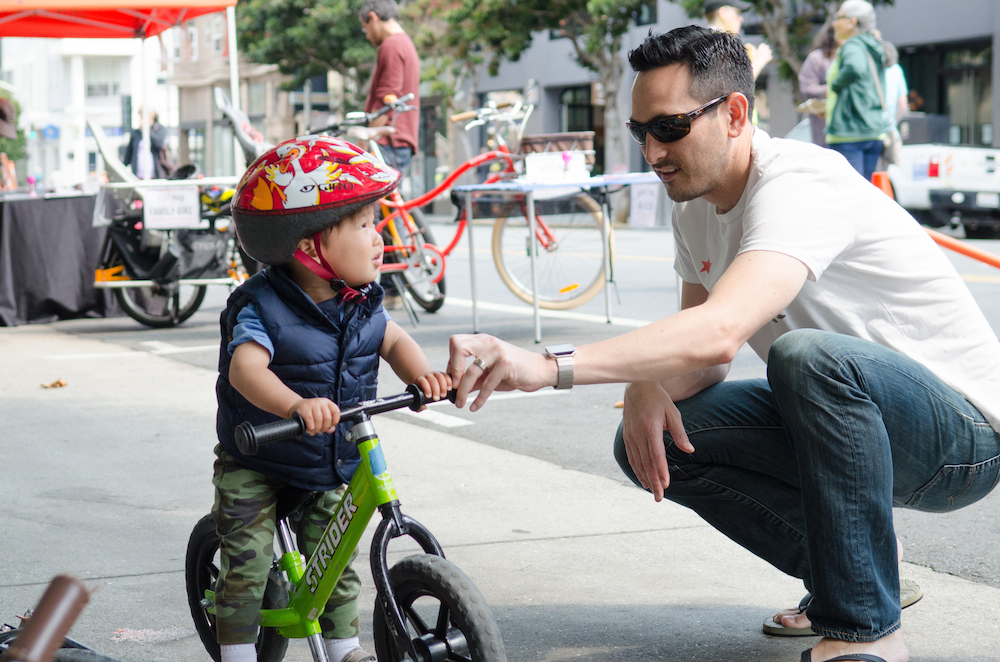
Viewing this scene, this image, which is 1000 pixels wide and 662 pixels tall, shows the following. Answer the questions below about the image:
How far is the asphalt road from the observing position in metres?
3.61

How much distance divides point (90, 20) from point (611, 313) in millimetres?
5223

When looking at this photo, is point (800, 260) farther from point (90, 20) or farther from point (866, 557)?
point (90, 20)

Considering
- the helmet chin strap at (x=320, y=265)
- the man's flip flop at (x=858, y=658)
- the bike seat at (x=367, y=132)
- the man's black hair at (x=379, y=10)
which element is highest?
the man's black hair at (x=379, y=10)

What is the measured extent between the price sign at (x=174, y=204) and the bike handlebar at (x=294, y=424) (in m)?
6.62

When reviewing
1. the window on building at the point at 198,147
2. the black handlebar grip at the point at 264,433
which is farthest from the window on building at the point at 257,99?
the black handlebar grip at the point at 264,433

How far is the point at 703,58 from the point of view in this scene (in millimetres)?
2555

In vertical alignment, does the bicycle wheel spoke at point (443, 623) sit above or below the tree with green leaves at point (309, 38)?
below

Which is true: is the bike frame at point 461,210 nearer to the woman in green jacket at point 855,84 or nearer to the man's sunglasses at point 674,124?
the woman in green jacket at point 855,84

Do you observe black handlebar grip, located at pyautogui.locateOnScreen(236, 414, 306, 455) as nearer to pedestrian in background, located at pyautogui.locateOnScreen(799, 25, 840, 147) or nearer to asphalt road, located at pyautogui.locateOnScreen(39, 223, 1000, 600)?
asphalt road, located at pyautogui.locateOnScreen(39, 223, 1000, 600)

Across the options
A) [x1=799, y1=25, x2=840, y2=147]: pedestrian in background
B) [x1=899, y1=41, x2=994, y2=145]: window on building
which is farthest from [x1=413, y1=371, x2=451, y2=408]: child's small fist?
[x1=899, y1=41, x2=994, y2=145]: window on building

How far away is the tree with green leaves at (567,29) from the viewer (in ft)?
88.4

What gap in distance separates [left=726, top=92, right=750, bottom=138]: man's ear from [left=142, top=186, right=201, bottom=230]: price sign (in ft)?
21.1

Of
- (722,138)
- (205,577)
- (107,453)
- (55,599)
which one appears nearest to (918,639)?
(722,138)

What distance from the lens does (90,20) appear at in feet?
33.8
